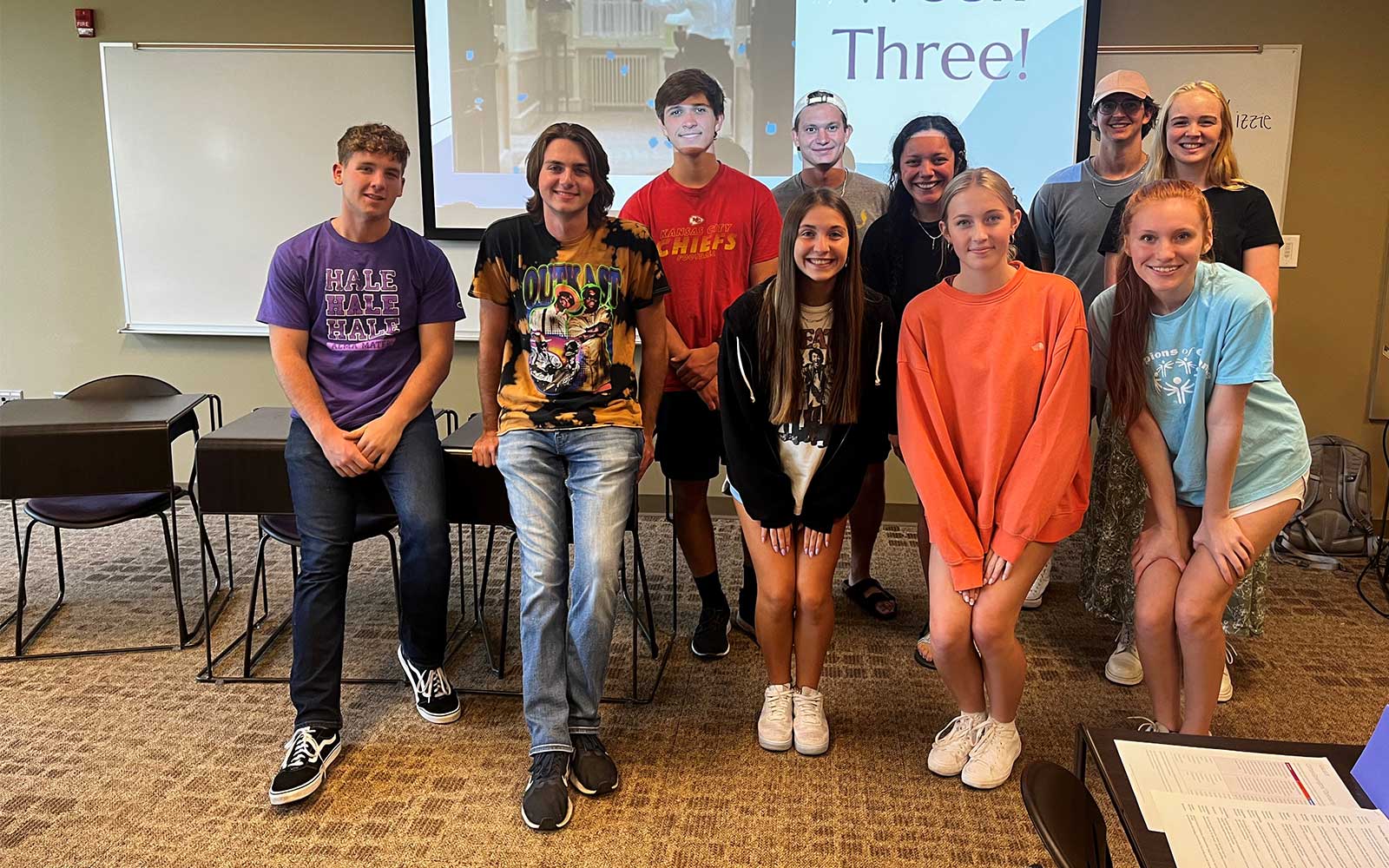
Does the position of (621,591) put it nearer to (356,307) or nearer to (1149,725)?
(356,307)

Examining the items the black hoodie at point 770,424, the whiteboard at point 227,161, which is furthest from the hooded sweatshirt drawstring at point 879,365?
the whiteboard at point 227,161

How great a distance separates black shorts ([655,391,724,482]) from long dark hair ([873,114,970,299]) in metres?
0.60

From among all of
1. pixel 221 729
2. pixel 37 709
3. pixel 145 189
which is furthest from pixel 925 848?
pixel 145 189

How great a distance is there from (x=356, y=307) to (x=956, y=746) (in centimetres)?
174

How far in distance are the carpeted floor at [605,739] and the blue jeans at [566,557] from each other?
0.21m

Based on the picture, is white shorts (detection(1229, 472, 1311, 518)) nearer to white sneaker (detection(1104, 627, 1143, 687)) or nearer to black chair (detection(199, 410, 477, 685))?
white sneaker (detection(1104, 627, 1143, 687))

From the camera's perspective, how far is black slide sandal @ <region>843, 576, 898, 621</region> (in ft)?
10.0

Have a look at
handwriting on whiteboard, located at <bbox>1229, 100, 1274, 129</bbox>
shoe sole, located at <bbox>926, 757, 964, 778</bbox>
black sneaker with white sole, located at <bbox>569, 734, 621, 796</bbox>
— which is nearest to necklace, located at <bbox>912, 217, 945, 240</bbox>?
shoe sole, located at <bbox>926, 757, 964, 778</bbox>

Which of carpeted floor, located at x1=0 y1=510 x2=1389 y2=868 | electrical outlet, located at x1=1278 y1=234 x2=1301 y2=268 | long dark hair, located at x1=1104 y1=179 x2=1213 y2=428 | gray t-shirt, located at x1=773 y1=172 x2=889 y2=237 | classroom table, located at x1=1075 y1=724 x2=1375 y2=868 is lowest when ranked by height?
carpeted floor, located at x1=0 y1=510 x2=1389 y2=868

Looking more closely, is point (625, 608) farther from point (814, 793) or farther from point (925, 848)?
point (925, 848)

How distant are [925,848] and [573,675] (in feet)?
2.70

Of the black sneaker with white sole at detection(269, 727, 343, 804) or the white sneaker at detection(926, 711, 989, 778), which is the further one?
the white sneaker at detection(926, 711, 989, 778)

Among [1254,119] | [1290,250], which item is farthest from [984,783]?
[1254,119]

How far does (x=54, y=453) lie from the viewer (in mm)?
2592
